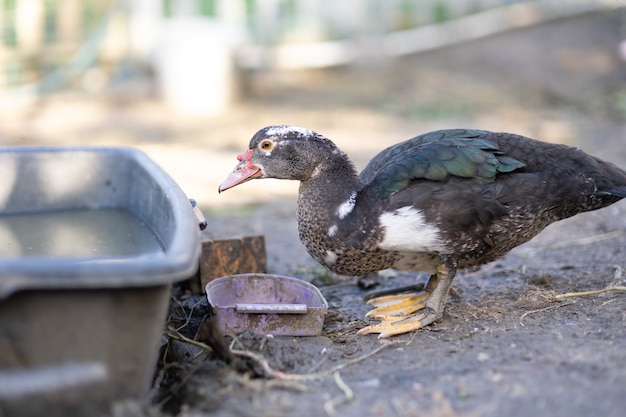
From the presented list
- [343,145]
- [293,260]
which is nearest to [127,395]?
[293,260]

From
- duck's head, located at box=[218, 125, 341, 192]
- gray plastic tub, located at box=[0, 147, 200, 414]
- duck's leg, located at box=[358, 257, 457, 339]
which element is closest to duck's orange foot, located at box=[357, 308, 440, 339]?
duck's leg, located at box=[358, 257, 457, 339]

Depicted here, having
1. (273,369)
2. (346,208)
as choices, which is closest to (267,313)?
(273,369)

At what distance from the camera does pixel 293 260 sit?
17.2 feet

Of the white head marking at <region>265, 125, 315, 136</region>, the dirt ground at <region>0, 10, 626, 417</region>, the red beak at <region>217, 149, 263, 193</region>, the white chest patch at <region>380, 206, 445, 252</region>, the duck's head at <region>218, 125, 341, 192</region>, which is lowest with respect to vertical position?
the dirt ground at <region>0, 10, 626, 417</region>

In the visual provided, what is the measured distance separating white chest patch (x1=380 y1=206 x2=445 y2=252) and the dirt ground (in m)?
0.44

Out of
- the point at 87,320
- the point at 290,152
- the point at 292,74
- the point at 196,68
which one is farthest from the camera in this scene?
the point at 292,74

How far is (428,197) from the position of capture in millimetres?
3789

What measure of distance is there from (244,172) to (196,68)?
5864mm

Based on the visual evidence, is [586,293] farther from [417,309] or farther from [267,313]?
[267,313]

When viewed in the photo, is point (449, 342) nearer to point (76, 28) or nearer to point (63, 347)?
point (63, 347)

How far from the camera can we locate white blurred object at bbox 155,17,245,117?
9703mm

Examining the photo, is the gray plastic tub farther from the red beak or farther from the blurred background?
the blurred background

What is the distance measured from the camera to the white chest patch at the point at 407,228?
12.4ft

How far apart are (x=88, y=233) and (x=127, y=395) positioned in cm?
155
